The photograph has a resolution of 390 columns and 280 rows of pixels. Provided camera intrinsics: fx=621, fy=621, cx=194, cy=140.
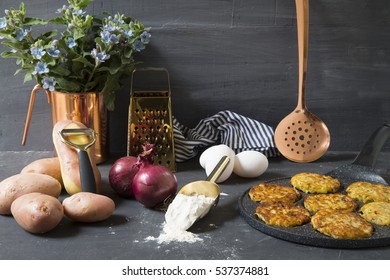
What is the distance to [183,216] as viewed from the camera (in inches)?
49.9

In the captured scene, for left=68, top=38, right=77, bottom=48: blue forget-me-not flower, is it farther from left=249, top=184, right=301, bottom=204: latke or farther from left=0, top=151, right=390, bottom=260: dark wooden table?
left=249, top=184, right=301, bottom=204: latke

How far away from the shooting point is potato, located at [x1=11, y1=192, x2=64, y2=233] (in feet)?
3.99

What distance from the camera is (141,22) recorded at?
1.77 metres

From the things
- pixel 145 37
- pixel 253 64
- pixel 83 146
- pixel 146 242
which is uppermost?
pixel 145 37

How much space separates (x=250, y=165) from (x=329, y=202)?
0.95ft

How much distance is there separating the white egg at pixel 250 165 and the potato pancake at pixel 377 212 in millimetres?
343

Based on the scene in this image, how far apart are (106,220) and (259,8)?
799 mm

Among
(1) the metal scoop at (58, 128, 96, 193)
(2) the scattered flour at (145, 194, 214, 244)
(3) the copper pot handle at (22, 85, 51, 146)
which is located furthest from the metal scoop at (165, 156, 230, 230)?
(3) the copper pot handle at (22, 85, 51, 146)

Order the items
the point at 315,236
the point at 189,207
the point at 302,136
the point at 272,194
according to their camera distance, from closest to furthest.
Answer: the point at 315,236, the point at 189,207, the point at 272,194, the point at 302,136

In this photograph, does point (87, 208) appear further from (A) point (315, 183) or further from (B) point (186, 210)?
(A) point (315, 183)

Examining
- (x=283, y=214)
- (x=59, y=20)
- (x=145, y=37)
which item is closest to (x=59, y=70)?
(x=59, y=20)

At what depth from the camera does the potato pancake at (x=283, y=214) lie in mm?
1239

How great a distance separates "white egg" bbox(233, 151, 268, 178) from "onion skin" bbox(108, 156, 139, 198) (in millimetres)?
291

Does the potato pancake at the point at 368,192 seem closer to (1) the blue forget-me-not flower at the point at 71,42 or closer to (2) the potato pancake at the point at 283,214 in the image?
(2) the potato pancake at the point at 283,214
